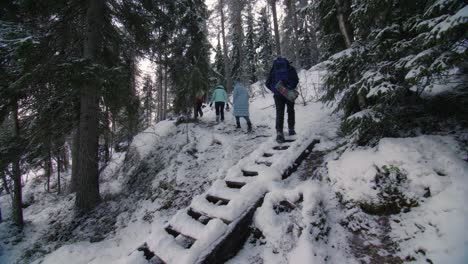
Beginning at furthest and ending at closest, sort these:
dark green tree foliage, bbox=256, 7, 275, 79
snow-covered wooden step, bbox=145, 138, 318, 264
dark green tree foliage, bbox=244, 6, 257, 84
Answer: dark green tree foliage, bbox=244, 6, 257, 84 → dark green tree foliage, bbox=256, 7, 275, 79 → snow-covered wooden step, bbox=145, 138, 318, 264

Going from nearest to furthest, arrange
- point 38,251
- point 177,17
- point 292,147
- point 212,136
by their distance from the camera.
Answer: point 292,147 → point 38,251 → point 212,136 → point 177,17

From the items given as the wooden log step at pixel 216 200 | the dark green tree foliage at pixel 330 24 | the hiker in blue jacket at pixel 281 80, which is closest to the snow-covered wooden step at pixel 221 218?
the wooden log step at pixel 216 200

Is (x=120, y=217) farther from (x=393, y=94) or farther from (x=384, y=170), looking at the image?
(x=393, y=94)

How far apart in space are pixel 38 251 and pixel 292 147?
6986 millimetres

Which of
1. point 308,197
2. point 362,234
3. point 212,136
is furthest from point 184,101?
point 362,234

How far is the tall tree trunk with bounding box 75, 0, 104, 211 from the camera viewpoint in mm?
6535

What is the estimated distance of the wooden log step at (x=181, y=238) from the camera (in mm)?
3263

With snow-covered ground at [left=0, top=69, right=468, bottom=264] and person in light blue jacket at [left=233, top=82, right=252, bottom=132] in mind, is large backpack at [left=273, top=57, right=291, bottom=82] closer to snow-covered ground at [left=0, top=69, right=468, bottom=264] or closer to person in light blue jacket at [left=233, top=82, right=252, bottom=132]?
snow-covered ground at [left=0, top=69, right=468, bottom=264]

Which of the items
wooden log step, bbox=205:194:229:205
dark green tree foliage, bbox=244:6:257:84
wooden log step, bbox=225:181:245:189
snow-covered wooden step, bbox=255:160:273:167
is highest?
dark green tree foliage, bbox=244:6:257:84

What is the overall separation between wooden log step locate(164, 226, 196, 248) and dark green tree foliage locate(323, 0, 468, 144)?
2915 millimetres

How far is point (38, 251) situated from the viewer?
5.93 m

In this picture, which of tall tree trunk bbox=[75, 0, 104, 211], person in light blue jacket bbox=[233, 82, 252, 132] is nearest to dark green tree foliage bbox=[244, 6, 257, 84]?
person in light blue jacket bbox=[233, 82, 252, 132]

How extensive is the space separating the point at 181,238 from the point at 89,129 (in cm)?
495

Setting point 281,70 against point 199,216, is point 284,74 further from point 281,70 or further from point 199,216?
point 199,216
